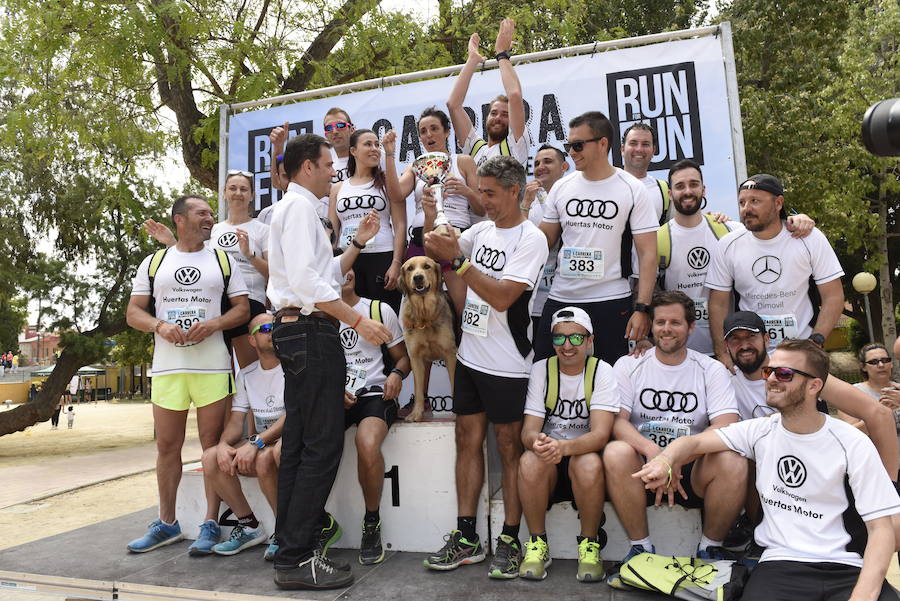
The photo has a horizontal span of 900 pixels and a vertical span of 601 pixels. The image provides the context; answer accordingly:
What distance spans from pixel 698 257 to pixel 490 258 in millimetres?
1380

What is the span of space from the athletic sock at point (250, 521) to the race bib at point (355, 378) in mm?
986

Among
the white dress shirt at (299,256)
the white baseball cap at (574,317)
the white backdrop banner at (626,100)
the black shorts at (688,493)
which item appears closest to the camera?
the white dress shirt at (299,256)

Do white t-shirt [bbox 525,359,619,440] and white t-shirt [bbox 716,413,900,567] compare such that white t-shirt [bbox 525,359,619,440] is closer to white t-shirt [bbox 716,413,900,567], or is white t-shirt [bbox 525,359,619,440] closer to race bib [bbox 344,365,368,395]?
white t-shirt [bbox 716,413,900,567]

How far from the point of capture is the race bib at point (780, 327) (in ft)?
11.5

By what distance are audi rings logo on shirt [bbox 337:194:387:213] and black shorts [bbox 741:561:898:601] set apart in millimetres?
3114

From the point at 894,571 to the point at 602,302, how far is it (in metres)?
3.91

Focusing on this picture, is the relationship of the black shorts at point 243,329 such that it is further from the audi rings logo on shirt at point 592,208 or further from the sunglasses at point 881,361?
the sunglasses at point 881,361

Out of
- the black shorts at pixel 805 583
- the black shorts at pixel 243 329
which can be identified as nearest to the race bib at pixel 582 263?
the black shorts at pixel 805 583

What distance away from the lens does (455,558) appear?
335 centimetres

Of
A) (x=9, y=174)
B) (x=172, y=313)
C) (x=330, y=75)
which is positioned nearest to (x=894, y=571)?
(x=172, y=313)

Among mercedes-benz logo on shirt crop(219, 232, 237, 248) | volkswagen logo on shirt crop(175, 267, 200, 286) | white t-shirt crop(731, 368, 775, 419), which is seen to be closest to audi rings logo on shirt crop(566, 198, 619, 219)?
white t-shirt crop(731, 368, 775, 419)

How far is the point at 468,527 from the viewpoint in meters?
3.45

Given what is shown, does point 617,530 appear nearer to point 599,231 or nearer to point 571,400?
point 571,400

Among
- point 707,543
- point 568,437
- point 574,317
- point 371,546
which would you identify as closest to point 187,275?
point 371,546
